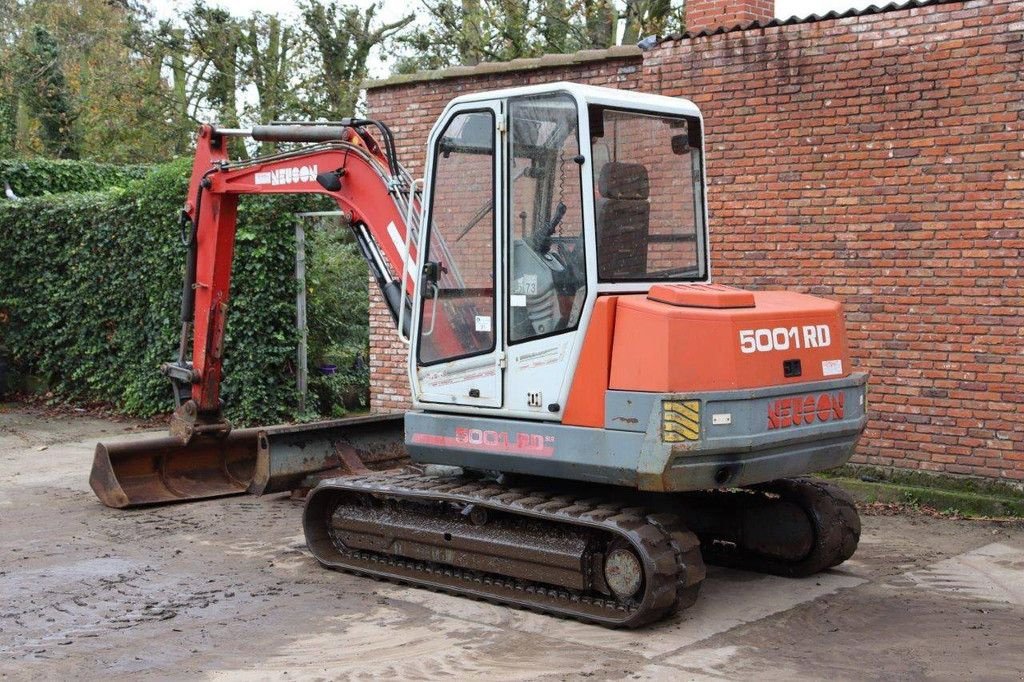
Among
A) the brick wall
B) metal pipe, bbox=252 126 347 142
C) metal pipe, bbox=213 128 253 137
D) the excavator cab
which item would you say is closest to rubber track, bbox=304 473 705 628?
the excavator cab

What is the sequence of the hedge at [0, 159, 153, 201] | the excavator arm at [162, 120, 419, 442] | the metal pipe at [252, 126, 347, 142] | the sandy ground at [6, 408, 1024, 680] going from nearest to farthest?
the sandy ground at [6, 408, 1024, 680], the excavator arm at [162, 120, 419, 442], the metal pipe at [252, 126, 347, 142], the hedge at [0, 159, 153, 201]

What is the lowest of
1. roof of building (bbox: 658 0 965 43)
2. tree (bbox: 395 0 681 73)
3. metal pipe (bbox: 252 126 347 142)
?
metal pipe (bbox: 252 126 347 142)

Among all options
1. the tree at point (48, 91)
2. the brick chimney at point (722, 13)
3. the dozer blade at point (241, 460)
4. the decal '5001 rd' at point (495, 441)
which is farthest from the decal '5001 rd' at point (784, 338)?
the tree at point (48, 91)

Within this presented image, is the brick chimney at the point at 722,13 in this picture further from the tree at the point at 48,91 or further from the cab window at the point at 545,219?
the tree at the point at 48,91

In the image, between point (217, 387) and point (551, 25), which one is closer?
point (217, 387)

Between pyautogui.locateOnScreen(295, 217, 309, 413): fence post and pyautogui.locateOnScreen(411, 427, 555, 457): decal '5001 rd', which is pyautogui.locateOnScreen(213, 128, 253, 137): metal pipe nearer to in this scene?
pyautogui.locateOnScreen(411, 427, 555, 457): decal '5001 rd'

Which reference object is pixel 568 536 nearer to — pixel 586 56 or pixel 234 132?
pixel 234 132

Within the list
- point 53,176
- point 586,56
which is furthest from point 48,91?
point 586,56

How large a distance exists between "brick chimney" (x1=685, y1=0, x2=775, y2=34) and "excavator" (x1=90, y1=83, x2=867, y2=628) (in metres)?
3.71

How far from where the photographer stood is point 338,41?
902 inches

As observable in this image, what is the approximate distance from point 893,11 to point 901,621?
481 centimetres

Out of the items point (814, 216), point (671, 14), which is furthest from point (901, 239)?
point (671, 14)

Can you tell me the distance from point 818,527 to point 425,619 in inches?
91.0

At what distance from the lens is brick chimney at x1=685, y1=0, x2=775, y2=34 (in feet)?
34.0
